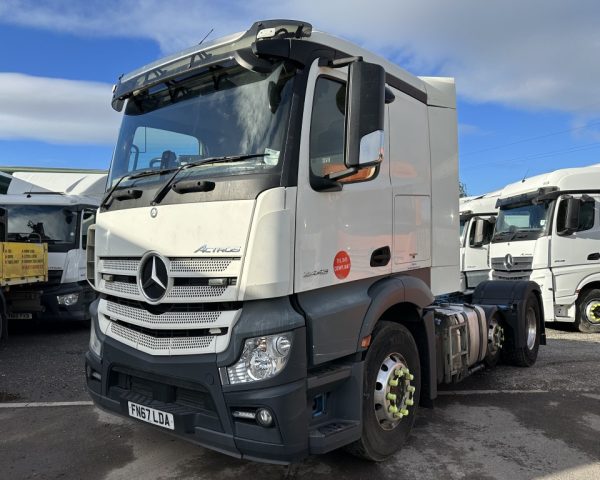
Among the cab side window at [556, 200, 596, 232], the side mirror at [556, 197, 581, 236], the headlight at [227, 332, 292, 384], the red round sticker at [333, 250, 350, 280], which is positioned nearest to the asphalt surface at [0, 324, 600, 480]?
the headlight at [227, 332, 292, 384]

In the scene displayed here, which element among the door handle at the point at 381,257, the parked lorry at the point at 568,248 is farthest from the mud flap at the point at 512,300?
the door handle at the point at 381,257

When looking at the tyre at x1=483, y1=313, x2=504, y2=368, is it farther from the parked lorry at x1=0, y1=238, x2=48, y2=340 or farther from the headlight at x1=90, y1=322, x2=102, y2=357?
the parked lorry at x1=0, y1=238, x2=48, y2=340

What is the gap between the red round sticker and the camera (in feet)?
10.6

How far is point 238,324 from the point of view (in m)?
2.87

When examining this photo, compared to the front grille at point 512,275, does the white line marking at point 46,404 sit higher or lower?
lower

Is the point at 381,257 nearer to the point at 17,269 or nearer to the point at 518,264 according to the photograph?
the point at 17,269

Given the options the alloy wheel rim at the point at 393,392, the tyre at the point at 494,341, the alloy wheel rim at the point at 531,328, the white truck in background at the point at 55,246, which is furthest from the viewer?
the white truck in background at the point at 55,246

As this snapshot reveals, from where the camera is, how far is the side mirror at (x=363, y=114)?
9.66 ft

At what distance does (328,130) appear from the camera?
321 cm

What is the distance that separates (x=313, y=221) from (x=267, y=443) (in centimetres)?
130

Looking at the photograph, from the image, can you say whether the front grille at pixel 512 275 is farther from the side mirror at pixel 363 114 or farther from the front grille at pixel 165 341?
the front grille at pixel 165 341

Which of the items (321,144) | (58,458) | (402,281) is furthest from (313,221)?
(58,458)

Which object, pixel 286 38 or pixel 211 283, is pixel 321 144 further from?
pixel 211 283

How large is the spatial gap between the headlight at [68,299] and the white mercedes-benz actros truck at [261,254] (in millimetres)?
5697
